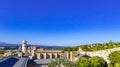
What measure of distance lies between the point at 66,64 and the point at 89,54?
81.6 feet

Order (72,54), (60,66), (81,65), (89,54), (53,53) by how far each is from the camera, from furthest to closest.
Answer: (53,53)
(89,54)
(72,54)
(81,65)
(60,66)

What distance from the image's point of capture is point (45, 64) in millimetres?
40594

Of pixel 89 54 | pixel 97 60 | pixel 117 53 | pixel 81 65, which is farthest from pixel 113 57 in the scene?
pixel 89 54

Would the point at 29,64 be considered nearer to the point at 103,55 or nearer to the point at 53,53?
the point at 103,55

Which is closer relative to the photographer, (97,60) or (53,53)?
(97,60)

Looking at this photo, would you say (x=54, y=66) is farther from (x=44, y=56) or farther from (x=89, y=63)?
(x=44, y=56)

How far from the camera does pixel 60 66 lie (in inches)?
1082

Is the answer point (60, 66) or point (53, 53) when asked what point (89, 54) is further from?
point (60, 66)

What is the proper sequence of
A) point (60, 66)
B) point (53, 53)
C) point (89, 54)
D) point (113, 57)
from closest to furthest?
point (60, 66)
point (113, 57)
point (89, 54)
point (53, 53)

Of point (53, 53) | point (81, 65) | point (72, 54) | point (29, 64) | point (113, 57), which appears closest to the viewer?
point (81, 65)

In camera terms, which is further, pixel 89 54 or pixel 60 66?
pixel 89 54

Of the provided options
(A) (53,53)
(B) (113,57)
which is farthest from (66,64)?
(A) (53,53)

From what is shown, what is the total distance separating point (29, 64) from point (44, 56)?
1542cm

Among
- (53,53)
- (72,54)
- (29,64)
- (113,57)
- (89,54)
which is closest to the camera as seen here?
(113,57)
